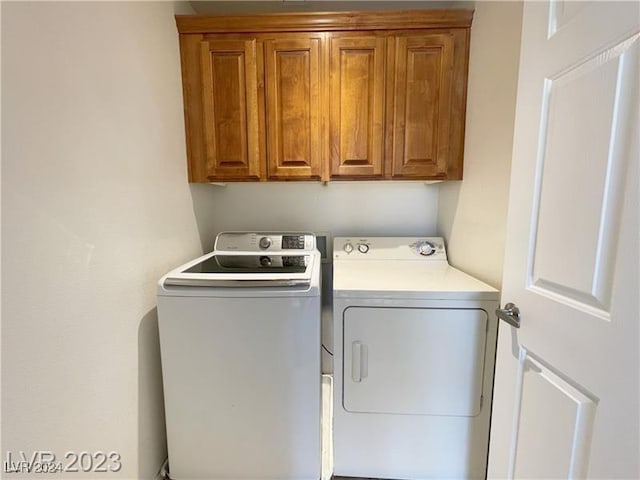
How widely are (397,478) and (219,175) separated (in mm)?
1868

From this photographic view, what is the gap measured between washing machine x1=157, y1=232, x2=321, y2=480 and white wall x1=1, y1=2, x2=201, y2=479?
14 centimetres

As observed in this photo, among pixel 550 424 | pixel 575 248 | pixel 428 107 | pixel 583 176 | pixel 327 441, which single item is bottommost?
pixel 327 441

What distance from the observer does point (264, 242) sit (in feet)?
6.13

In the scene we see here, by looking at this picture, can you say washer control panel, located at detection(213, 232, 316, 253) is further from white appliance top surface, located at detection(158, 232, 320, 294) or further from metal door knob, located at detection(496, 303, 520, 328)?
metal door knob, located at detection(496, 303, 520, 328)

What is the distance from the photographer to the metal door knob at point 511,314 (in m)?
0.87

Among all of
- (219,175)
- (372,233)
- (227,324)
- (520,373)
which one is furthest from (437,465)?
(219,175)

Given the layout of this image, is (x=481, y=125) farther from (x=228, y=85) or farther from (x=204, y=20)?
(x=204, y=20)

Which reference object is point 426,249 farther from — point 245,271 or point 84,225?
point 84,225

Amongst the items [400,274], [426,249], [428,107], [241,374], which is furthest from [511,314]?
[428,107]

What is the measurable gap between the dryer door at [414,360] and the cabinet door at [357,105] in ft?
2.82

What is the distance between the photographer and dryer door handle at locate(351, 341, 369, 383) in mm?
1263

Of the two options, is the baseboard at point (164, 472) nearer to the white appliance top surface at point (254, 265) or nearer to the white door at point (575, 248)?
the white appliance top surface at point (254, 265)

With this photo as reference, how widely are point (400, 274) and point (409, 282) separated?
0.18m

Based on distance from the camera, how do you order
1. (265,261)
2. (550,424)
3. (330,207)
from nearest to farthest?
(550,424), (265,261), (330,207)
